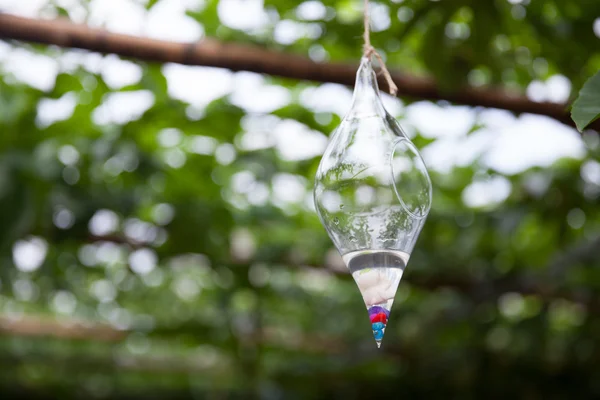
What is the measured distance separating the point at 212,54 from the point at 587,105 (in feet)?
2.31

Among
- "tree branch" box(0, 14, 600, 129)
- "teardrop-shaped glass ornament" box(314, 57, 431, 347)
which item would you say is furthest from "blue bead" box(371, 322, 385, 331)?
"tree branch" box(0, 14, 600, 129)

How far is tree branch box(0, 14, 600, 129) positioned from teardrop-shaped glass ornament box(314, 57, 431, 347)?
22.0 inches

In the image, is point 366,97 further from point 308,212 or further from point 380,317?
point 308,212

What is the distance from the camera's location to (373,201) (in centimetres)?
66

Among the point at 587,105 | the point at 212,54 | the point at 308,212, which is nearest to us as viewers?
the point at 587,105

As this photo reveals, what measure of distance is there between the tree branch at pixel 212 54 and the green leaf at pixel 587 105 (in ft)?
1.82

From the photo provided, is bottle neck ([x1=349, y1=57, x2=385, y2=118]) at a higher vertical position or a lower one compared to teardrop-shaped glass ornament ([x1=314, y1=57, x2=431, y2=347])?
higher

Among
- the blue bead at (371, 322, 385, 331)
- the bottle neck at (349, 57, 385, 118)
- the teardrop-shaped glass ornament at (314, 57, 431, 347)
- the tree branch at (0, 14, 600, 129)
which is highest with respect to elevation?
the tree branch at (0, 14, 600, 129)

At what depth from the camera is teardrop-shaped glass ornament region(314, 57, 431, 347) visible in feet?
2.13

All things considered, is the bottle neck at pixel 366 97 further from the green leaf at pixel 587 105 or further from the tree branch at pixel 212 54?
the tree branch at pixel 212 54

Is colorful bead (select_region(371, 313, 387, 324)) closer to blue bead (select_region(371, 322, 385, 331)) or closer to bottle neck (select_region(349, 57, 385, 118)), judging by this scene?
blue bead (select_region(371, 322, 385, 331))

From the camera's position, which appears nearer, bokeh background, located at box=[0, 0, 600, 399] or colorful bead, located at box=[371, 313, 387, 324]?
colorful bead, located at box=[371, 313, 387, 324]

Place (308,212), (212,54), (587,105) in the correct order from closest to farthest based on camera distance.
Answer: (587,105) < (212,54) < (308,212)

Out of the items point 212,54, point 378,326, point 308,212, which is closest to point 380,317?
point 378,326
